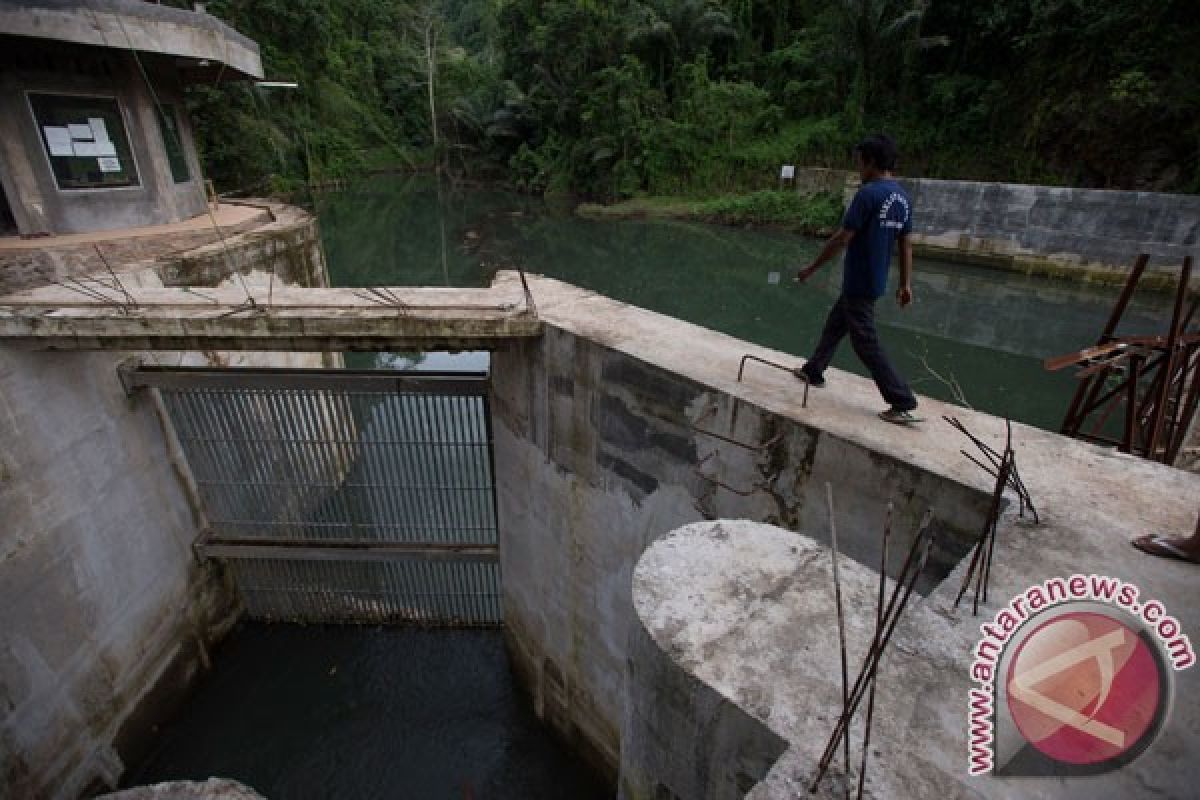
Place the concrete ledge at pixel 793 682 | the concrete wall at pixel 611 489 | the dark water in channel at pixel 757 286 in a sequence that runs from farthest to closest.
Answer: the dark water in channel at pixel 757 286, the concrete wall at pixel 611 489, the concrete ledge at pixel 793 682

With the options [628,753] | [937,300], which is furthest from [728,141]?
[628,753]

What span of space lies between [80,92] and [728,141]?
2190cm

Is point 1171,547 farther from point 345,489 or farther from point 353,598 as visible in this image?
point 353,598

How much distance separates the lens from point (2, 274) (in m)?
5.52

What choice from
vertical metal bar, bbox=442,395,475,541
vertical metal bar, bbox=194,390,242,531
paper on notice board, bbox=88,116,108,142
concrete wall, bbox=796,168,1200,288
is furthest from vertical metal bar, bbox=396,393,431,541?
concrete wall, bbox=796,168,1200,288

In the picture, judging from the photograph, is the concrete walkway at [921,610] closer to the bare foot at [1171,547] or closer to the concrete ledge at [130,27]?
the bare foot at [1171,547]

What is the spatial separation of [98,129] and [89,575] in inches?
265

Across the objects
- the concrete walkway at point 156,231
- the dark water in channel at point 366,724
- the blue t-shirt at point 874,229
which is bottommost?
the dark water in channel at point 366,724

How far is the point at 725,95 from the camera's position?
80.4 ft

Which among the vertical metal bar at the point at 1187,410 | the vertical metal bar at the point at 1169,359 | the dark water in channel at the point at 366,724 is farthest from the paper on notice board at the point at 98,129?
the vertical metal bar at the point at 1187,410

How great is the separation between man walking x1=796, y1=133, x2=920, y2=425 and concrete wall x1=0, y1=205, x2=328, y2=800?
5.75 m

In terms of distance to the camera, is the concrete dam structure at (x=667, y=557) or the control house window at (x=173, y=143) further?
the control house window at (x=173, y=143)

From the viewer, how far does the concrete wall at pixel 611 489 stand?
3.09 meters

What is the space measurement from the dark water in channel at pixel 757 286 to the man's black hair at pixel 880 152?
12.7 feet
